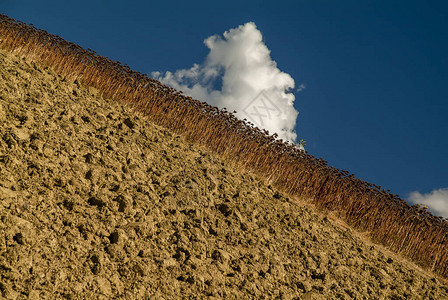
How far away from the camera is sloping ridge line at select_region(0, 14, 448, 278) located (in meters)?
9.73

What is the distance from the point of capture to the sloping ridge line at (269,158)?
383 inches

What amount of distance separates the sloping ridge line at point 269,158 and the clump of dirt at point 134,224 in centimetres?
237

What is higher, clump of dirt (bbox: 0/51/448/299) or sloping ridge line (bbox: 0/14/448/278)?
sloping ridge line (bbox: 0/14/448/278)

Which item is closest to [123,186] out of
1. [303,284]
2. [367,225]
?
[303,284]

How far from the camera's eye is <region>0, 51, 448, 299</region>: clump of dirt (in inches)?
133

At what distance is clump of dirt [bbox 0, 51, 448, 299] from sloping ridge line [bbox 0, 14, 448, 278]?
2372 mm

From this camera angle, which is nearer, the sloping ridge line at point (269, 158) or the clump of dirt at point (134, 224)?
the clump of dirt at point (134, 224)

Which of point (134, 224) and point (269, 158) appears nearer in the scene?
point (134, 224)

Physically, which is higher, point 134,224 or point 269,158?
point 269,158

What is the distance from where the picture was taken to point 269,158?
998 cm

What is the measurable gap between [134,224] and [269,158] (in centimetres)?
624

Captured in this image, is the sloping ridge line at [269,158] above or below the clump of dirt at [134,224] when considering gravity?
above

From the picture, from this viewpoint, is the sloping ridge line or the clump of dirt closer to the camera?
the clump of dirt

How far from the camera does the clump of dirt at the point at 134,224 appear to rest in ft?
11.1
